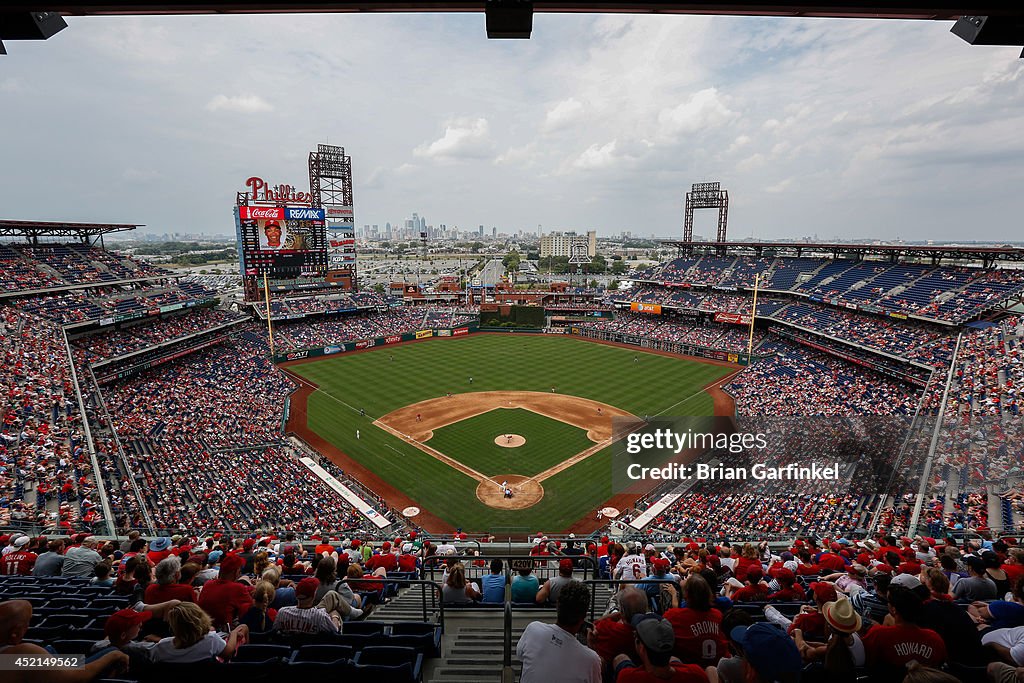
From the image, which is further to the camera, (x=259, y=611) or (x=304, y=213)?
(x=304, y=213)

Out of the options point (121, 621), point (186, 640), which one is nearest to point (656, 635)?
point (186, 640)

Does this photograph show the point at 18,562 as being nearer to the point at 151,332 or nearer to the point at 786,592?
the point at 786,592

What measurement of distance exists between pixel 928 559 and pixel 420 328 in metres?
57.7

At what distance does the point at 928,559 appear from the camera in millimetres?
9195

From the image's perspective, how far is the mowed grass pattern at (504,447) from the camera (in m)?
28.0

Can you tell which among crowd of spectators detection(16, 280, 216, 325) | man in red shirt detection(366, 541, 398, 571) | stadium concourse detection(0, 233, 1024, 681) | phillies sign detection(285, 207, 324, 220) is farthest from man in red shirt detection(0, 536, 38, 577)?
phillies sign detection(285, 207, 324, 220)

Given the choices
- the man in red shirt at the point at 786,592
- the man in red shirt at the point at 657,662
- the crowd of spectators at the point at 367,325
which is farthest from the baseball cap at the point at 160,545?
the crowd of spectators at the point at 367,325

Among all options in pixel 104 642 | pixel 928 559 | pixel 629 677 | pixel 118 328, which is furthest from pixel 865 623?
pixel 118 328

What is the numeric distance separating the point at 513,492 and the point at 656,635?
2267cm

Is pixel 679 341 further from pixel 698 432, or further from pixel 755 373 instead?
pixel 698 432

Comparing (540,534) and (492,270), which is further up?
(492,270)

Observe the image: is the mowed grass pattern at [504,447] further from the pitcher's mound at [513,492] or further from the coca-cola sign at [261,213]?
the coca-cola sign at [261,213]

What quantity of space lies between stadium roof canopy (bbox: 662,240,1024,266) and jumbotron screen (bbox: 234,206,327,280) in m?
51.2

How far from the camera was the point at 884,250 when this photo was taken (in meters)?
50.4
